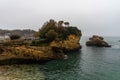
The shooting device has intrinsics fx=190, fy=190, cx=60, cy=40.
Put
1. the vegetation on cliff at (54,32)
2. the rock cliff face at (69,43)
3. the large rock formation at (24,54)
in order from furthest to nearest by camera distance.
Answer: the rock cliff face at (69,43) < the vegetation on cliff at (54,32) < the large rock formation at (24,54)

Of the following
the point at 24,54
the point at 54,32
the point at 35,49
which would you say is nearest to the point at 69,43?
the point at 54,32

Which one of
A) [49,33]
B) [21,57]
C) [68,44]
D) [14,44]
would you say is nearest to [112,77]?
[21,57]

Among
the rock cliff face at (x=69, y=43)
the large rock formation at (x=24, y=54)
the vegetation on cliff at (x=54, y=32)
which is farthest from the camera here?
the rock cliff face at (x=69, y=43)

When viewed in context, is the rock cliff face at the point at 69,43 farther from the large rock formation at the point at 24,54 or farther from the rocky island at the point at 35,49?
the large rock formation at the point at 24,54

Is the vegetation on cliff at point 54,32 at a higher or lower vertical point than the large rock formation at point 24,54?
higher

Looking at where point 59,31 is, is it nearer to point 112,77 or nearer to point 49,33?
point 49,33

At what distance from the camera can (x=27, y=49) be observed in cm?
6128

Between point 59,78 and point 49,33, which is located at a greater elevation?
point 49,33

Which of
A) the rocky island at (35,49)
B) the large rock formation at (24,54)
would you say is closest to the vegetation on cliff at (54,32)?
the rocky island at (35,49)

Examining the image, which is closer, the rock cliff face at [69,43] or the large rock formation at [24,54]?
the large rock formation at [24,54]

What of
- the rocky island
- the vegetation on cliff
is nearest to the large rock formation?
the rocky island

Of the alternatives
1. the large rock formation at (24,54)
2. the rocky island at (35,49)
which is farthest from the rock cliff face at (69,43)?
the large rock formation at (24,54)

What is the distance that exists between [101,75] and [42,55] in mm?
23899

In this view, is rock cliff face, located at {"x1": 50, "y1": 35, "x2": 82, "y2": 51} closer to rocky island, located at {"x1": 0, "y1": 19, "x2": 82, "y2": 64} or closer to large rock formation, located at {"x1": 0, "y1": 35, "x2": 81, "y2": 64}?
rocky island, located at {"x1": 0, "y1": 19, "x2": 82, "y2": 64}
